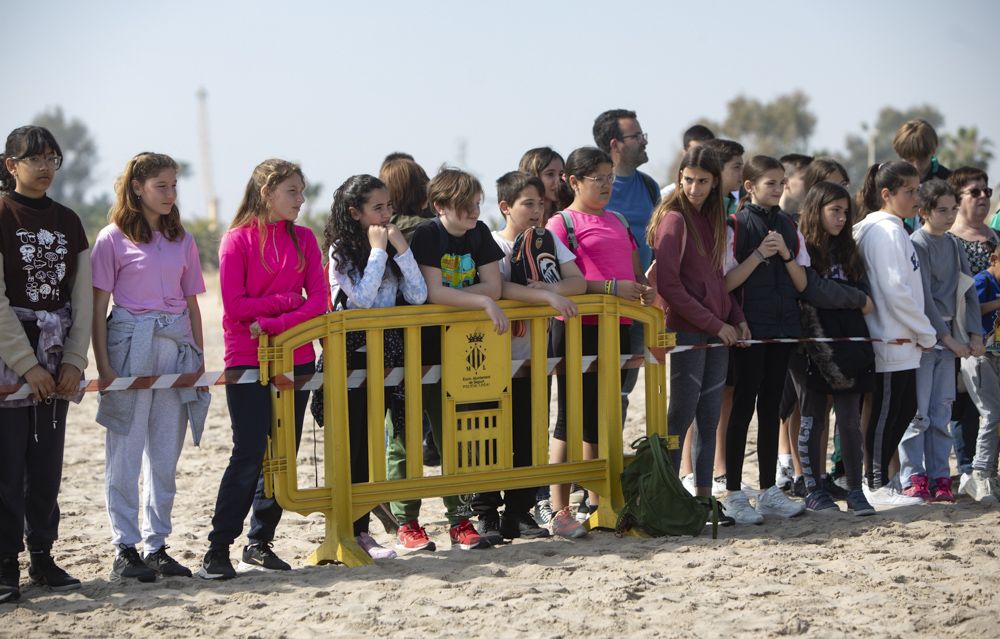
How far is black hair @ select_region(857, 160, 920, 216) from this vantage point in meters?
8.37

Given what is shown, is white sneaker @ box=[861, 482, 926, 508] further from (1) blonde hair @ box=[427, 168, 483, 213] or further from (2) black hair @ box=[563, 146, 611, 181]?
(1) blonde hair @ box=[427, 168, 483, 213]

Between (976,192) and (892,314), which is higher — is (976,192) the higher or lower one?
the higher one

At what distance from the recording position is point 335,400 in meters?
6.68

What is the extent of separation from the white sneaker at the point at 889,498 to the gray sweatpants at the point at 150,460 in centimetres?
458

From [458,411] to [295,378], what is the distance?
0.99 metres

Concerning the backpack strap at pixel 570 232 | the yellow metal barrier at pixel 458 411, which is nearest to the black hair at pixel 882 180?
the yellow metal barrier at pixel 458 411

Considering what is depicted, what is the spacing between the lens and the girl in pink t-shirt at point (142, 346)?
21.2 feet

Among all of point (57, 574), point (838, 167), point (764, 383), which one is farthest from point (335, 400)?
point (838, 167)

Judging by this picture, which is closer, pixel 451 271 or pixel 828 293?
pixel 451 271

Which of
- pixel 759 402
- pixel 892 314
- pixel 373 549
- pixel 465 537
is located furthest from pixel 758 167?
pixel 373 549

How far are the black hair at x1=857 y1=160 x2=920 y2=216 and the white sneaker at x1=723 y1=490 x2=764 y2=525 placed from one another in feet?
7.70

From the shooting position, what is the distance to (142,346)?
6.46 metres

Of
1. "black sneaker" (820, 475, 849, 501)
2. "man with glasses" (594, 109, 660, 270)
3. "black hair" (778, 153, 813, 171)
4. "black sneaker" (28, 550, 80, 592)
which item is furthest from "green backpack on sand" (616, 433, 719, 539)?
"black hair" (778, 153, 813, 171)

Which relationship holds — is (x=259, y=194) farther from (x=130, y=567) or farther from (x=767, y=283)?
(x=767, y=283)
